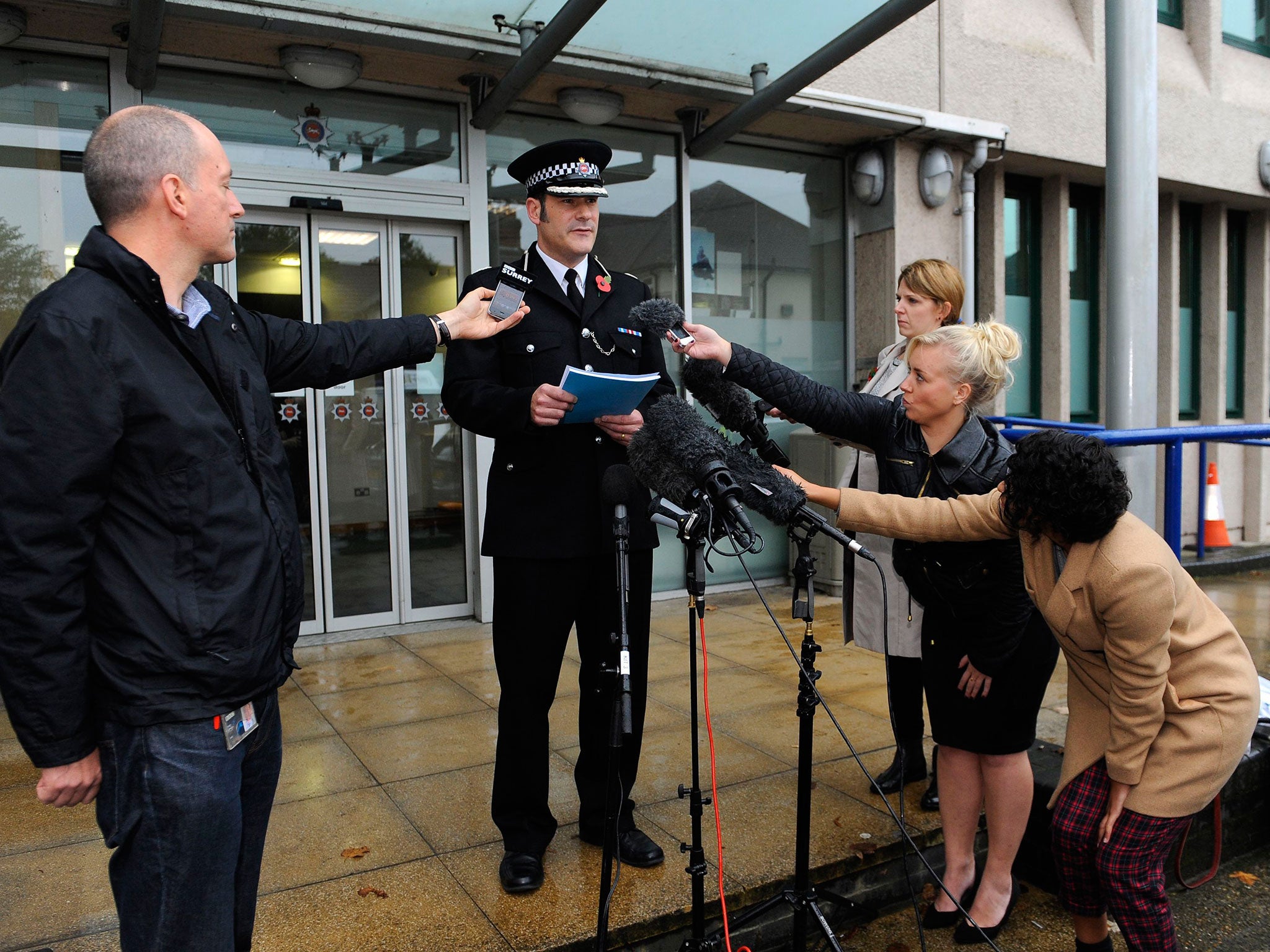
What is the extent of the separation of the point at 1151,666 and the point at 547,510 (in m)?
1.78

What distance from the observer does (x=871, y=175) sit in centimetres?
777

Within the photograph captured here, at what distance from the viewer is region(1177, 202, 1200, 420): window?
34.2 ft

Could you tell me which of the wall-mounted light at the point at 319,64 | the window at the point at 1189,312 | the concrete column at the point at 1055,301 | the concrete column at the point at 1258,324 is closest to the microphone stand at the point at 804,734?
the wall-mounted light at the point at 319,64

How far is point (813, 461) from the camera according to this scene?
775 cm

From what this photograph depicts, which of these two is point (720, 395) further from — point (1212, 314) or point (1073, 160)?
point (1212, 314)

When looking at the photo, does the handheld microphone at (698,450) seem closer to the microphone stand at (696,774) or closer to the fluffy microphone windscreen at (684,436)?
the fluffy microphone windscreen at (684,436)

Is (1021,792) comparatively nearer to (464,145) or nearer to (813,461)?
(813,461)

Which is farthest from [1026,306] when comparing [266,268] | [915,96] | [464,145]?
[266,268]

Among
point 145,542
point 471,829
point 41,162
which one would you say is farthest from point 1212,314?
point 145,542

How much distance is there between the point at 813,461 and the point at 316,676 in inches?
159

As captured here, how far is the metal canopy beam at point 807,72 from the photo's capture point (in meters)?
5.14

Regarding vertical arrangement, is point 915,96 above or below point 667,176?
above

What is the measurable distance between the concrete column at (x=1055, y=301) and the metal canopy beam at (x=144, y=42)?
24.2 feet

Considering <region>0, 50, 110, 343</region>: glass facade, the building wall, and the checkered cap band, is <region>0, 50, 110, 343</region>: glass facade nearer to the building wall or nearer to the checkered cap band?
the checkered cap band
